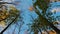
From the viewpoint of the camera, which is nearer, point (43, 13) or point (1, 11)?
point (43, 13)

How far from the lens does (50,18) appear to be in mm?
2074

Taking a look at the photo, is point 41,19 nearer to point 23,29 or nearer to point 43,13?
point 43,13

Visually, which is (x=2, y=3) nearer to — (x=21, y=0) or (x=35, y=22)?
(x=21, y=0)

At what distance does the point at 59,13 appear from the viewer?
7.25 feet

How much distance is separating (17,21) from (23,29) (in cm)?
13

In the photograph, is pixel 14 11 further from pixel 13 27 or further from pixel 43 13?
pixel 43 13

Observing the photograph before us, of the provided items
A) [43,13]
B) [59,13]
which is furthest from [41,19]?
[59,13]

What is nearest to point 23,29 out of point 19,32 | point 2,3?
point 19,32

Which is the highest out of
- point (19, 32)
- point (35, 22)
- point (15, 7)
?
point (15, 7)

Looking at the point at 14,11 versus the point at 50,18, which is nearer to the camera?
the point at 50,18

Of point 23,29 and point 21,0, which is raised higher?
point 21,0

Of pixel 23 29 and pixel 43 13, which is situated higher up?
pixel 43 13

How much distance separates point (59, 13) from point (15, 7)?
56 cm

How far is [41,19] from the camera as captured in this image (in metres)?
2.07
